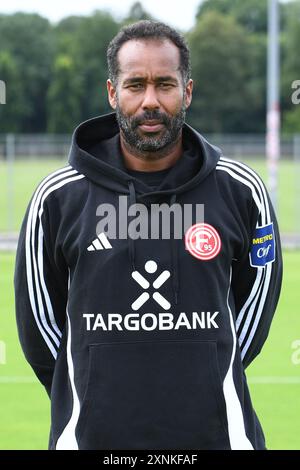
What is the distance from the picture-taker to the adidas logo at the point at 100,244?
3.01 m

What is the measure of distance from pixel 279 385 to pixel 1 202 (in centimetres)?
2259

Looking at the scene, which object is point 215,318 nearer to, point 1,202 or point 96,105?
point 1,202

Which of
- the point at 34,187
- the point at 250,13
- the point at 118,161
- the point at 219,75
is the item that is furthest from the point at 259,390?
the point at 250,13

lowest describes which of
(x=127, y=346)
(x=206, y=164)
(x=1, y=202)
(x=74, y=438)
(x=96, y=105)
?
(x=74, y=438)

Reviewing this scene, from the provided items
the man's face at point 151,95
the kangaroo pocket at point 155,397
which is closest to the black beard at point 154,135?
the man's face at point 151,95

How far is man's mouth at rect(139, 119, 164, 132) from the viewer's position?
3.04m

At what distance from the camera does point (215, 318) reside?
2.98 meters

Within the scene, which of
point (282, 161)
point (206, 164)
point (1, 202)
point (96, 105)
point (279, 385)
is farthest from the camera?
point (96, 105)

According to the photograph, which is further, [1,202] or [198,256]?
[1,202]

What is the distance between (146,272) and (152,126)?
17.1 inches

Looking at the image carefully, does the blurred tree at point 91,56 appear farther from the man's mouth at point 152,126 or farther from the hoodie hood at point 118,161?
the man's mouth at point 152,126

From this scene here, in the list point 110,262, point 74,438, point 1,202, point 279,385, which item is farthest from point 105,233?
point 1,202

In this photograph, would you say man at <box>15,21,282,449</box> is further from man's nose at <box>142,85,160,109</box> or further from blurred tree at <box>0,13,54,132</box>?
blurred tree at <box>0,13,54,132</box>

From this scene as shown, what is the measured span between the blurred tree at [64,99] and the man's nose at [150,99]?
6018 centimetres
